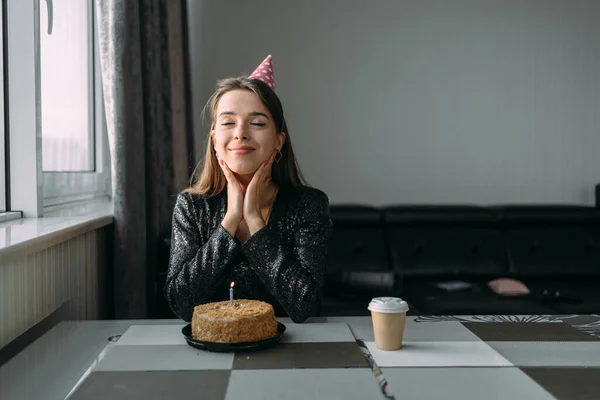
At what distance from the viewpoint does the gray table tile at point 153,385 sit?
0.79 meters

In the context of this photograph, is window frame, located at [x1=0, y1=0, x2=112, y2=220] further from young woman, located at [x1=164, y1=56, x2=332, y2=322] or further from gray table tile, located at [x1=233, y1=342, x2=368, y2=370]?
gray table tile, located at [x1=233, y1=342, x2=368, y2=370]

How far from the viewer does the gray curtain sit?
6.63ft

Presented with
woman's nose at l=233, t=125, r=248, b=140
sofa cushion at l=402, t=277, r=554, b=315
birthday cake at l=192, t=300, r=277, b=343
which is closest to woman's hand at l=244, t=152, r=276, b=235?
woman's nose at l=233, t=125, r=248, b=140

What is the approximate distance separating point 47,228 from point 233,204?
18.1 inches

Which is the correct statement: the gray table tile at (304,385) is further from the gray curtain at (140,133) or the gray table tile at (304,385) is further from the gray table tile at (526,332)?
the gray curtain at (140,133)

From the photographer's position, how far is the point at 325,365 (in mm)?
900

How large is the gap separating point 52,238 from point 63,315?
1.06ft

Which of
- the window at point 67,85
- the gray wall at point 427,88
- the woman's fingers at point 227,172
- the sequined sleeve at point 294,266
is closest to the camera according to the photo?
the sequined sleeve at point 294,266

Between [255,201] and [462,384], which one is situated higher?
[255,201]

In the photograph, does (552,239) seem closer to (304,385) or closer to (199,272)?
(199,272)

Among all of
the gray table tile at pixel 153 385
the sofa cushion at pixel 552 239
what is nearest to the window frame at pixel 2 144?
the gray table tile at pixel 153 385

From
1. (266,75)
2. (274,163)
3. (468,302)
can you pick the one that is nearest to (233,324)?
(274,163)

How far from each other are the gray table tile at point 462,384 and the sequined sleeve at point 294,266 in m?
0.41

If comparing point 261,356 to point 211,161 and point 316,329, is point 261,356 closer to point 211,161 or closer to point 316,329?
point 316,329
